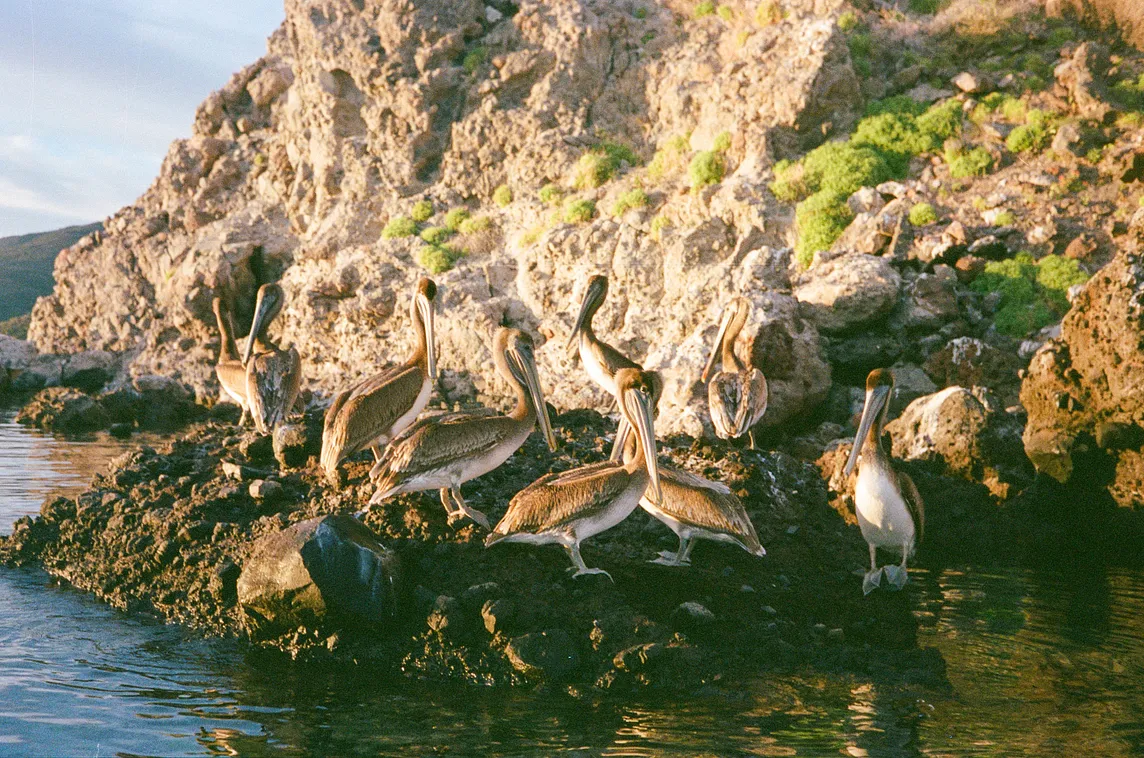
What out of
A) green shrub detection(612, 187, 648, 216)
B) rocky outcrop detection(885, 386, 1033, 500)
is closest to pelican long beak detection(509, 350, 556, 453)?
rocky outcrop detection(885, 386, 1033, 500)

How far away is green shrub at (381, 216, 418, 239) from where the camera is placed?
3145 centimetres

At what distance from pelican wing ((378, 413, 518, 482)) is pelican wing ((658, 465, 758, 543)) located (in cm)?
154

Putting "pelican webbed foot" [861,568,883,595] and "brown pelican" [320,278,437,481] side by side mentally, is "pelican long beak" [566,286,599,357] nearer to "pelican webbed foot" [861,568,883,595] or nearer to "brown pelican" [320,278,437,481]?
"brown pelican" [320,278,437,481]

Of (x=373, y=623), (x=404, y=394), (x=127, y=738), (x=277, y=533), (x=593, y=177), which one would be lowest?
(x=127, y=738)

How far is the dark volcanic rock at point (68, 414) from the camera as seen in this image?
27.8 m

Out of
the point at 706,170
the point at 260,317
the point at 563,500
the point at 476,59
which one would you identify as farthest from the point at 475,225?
the point at 563,500

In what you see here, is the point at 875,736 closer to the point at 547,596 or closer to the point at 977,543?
the point at 547,596

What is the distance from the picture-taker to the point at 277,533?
7977mm

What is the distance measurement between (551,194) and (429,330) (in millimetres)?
20376

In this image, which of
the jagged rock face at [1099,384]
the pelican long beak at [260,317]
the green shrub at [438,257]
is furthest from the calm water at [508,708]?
the green shrub at [438,257]

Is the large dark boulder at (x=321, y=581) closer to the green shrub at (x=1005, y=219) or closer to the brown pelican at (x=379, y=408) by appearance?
the brown pelican at (x=379, y=408)

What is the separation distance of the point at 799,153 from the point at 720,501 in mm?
19609

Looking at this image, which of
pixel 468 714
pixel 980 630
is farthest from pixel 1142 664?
pixel 468 714

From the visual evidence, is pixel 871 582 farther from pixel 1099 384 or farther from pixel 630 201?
pixel 630 201
